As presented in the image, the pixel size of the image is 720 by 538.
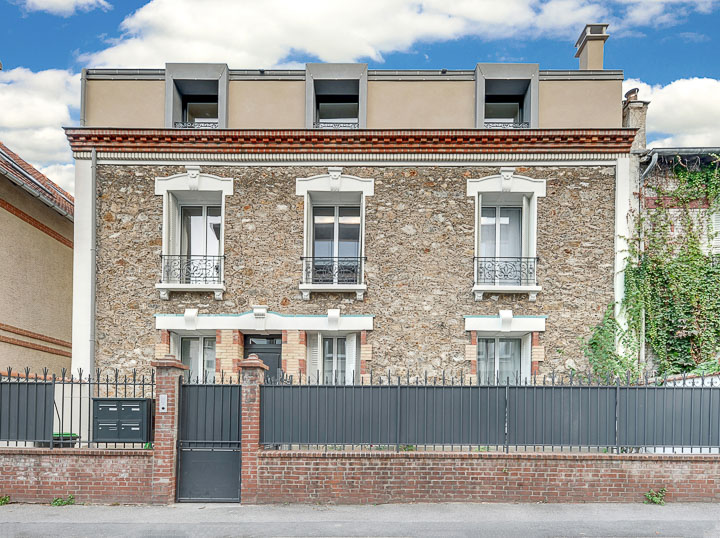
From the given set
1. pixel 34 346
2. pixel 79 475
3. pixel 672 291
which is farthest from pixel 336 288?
pixel 34 346

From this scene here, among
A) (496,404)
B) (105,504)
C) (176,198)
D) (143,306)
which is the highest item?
(176,198)

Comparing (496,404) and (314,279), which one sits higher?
(314,279)

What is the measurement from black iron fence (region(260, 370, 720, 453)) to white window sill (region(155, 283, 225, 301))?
169 inches

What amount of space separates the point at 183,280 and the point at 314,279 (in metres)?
2.98

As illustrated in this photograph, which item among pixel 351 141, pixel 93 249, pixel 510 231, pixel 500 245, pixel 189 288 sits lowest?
pixel 189 288

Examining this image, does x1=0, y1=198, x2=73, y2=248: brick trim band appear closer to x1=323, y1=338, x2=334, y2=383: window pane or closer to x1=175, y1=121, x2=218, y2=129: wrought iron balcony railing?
x1=175, y1=121, x2=218, y2=129: wrought iron balcony railing

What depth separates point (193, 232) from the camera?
1459 cm

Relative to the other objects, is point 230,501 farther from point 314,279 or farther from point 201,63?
point 201,63

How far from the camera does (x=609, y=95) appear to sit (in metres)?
13.9

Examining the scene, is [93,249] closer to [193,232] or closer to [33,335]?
A: [193,232]

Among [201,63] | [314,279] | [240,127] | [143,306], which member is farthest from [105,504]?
[201,63]

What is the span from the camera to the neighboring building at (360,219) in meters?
13.6

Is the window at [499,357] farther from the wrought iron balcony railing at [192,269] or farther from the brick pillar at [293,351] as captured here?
the wrought iron balcony railing at [192,269]

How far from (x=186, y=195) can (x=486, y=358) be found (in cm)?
789
